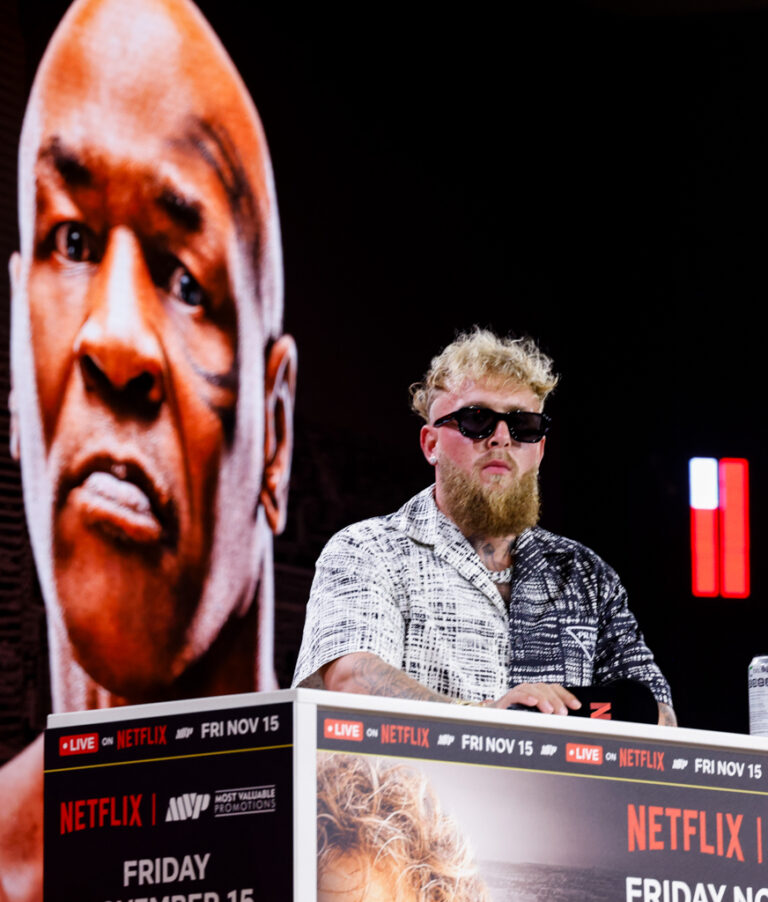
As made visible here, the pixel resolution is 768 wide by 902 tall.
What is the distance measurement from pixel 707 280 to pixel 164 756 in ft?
14.5

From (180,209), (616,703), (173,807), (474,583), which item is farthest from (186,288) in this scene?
(173,807)

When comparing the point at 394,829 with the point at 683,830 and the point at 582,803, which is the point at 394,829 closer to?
the point at 582,803

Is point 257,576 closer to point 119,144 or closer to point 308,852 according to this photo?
point 119,144

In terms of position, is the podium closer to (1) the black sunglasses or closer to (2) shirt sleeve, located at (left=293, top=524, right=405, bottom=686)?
(2) shirt sleeve, located at (left=293, top=524, right=405, bottom=686)

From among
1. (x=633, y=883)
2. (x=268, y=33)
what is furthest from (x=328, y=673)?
(x=268, y=33)

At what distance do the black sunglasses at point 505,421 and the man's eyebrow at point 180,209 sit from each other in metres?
1.38

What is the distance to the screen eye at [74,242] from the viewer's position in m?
3.65

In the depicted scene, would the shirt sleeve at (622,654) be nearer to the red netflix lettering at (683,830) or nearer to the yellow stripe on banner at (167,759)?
the red netflix lettering at (683,830)

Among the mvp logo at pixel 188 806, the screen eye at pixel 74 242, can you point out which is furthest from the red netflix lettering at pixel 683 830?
the screen eye at pixel 74 242

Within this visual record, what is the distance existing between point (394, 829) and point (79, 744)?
1.14ft

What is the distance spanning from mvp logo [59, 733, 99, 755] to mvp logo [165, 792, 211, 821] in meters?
0.13

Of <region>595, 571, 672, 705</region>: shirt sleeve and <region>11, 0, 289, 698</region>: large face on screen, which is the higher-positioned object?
<region>11, 0, 289, 698</region>: large face on screen

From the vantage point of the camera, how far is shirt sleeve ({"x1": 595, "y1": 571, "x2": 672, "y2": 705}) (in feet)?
8.54

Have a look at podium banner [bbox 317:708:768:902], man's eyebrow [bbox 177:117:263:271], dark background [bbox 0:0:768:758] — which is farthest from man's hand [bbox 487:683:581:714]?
dark background [bbox 0:0:768:758]
